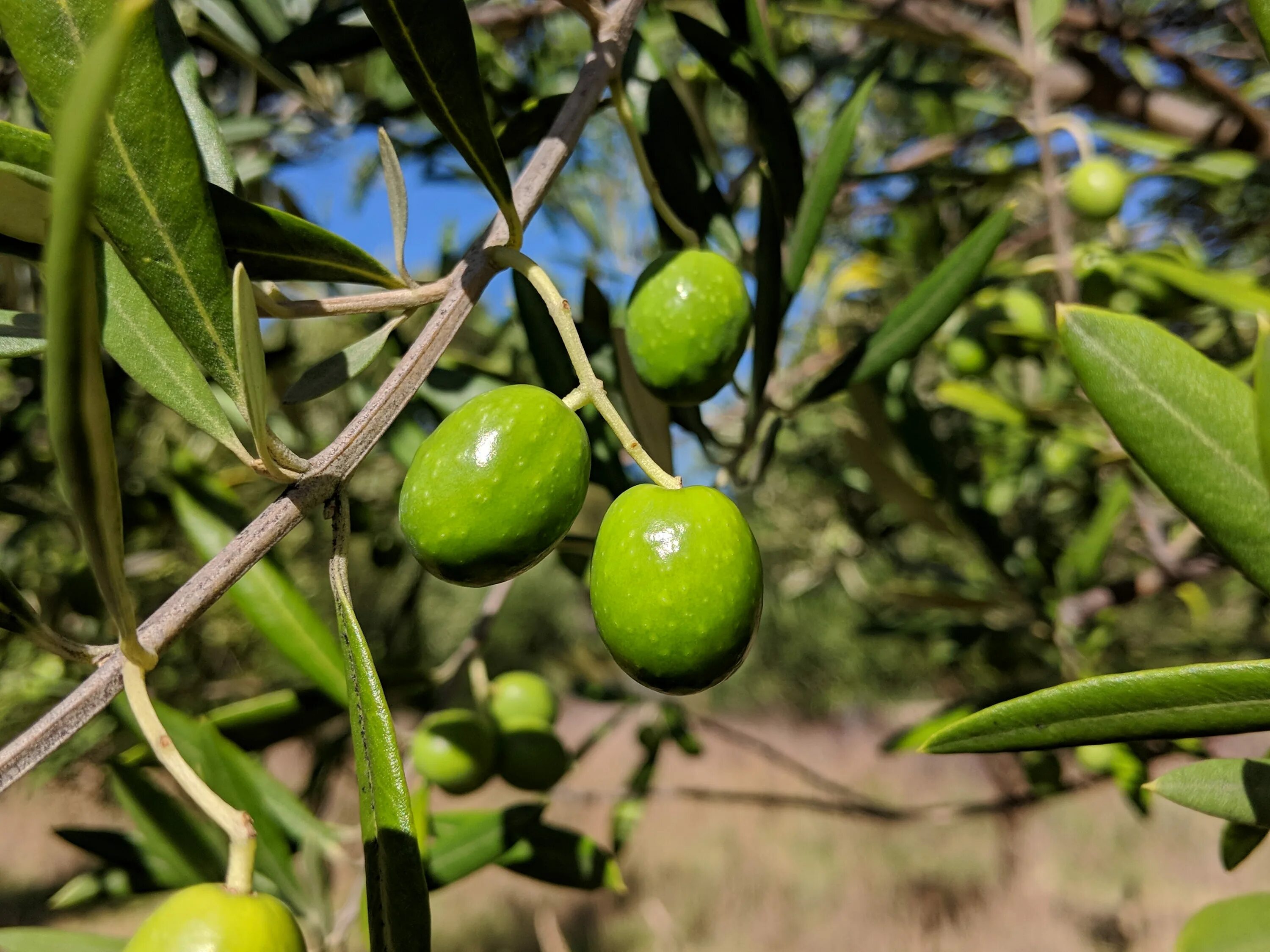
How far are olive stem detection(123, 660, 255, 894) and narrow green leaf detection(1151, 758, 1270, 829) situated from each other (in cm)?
67

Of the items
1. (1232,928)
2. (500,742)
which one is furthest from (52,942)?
(1232,928)

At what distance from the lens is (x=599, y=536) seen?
0.68m

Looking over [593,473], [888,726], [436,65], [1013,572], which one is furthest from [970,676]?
[888,726]

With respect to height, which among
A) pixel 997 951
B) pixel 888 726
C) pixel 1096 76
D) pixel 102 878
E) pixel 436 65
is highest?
pixel 436 65

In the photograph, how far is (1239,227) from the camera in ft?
7.53

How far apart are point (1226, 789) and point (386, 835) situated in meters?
0.64

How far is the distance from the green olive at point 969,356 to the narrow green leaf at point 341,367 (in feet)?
5.06

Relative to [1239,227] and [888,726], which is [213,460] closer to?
[1239,227]

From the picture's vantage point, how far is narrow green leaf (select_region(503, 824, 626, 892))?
126 centimetres

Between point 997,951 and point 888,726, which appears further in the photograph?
point 888,726

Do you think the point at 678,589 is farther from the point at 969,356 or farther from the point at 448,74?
the point at 969,356

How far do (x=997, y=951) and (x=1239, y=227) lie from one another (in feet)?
22.3

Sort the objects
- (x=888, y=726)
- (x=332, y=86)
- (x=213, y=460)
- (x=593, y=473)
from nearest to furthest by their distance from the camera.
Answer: (x=593, y=473), (x=332, y=86), (x=213, y=460), (x=888, y=726)

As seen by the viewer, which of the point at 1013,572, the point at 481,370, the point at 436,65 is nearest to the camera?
the point at 436,65
